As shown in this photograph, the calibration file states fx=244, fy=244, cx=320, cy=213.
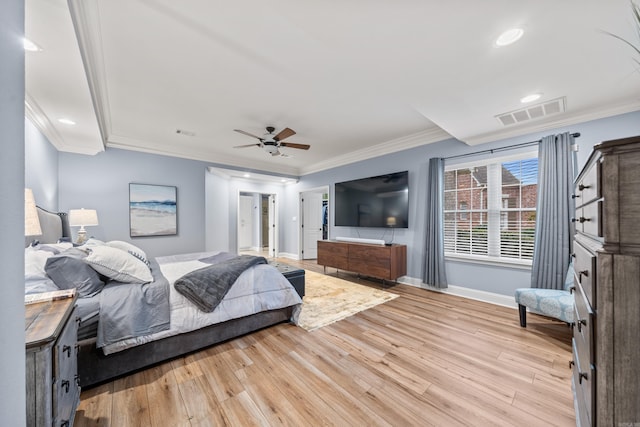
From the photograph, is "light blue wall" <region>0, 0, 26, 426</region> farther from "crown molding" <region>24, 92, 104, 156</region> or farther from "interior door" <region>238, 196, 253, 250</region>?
"interior door" <region>238, 196, 253, 250</region>

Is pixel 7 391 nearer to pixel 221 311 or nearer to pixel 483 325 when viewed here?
pixel 221 311

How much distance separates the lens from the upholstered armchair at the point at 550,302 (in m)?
2.28

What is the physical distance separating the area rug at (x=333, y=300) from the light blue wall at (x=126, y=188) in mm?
2647

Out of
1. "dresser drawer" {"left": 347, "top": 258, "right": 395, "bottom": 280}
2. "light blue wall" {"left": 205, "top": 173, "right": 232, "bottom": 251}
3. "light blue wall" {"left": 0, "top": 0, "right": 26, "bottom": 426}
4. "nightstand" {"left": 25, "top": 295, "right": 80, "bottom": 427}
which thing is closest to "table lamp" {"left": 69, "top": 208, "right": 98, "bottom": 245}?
"light blue wall" {"left": 205, "top": 173, "right": 232, "bottom": 251}

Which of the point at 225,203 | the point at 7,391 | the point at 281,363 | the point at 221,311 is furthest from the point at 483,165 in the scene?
the point at 225,203

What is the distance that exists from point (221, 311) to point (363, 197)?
3413mm

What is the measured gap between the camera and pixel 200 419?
4.81 ft

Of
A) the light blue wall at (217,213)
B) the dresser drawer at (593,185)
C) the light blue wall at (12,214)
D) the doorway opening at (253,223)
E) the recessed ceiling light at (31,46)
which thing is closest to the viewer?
the light blue wall at (12,214)

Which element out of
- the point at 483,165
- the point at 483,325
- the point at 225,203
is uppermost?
the point at 483,165

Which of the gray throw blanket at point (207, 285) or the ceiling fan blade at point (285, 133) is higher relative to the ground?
the ceiling fan blade at point (285, 133)

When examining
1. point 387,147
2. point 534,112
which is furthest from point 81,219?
point 534,112

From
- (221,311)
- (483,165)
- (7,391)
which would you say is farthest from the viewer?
(483,165)

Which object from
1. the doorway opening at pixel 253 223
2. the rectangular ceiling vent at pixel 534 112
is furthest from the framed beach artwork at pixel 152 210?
the rectangular ceiling vent at pixel 534 112

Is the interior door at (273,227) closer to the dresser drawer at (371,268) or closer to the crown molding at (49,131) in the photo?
the dresser drawer at (371,268)
